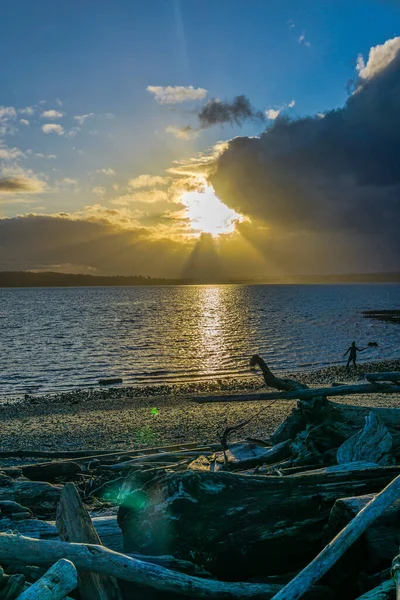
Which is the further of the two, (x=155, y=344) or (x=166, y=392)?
(x=155, y=344)

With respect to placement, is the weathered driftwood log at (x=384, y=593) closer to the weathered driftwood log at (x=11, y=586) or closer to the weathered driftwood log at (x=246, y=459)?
the weathered driftwood log at (x=11, y=586)

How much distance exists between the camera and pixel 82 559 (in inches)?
138

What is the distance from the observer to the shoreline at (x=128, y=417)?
1596cm

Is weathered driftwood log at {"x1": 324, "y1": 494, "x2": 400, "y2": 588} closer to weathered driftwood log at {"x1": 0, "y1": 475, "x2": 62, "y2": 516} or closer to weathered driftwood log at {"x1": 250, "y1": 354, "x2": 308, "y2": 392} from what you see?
weathered driftwood log at {"x1": 0, "y1": 475, "x2": 62, "y2": 516}

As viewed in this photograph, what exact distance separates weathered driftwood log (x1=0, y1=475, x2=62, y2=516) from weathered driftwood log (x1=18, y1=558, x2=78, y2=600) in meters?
3.71

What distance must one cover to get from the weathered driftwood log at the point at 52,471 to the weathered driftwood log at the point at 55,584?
593 cm

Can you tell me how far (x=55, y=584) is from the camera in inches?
119

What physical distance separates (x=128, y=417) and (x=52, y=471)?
1244 cm

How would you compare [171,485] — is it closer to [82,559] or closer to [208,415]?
[82,559]

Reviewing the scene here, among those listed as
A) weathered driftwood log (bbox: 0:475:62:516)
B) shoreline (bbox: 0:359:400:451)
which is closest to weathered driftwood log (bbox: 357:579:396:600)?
weathered driftwood log (bbox: 0:475:62:516)

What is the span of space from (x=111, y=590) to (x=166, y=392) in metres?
26.6

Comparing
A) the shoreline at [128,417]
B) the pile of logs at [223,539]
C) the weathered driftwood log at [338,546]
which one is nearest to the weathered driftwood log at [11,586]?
the pile of logs at [223,539]

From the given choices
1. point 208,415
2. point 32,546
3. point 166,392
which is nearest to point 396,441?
point 32,546

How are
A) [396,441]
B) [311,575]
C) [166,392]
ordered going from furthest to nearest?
[166,392] → [396,441] → [311,575]
